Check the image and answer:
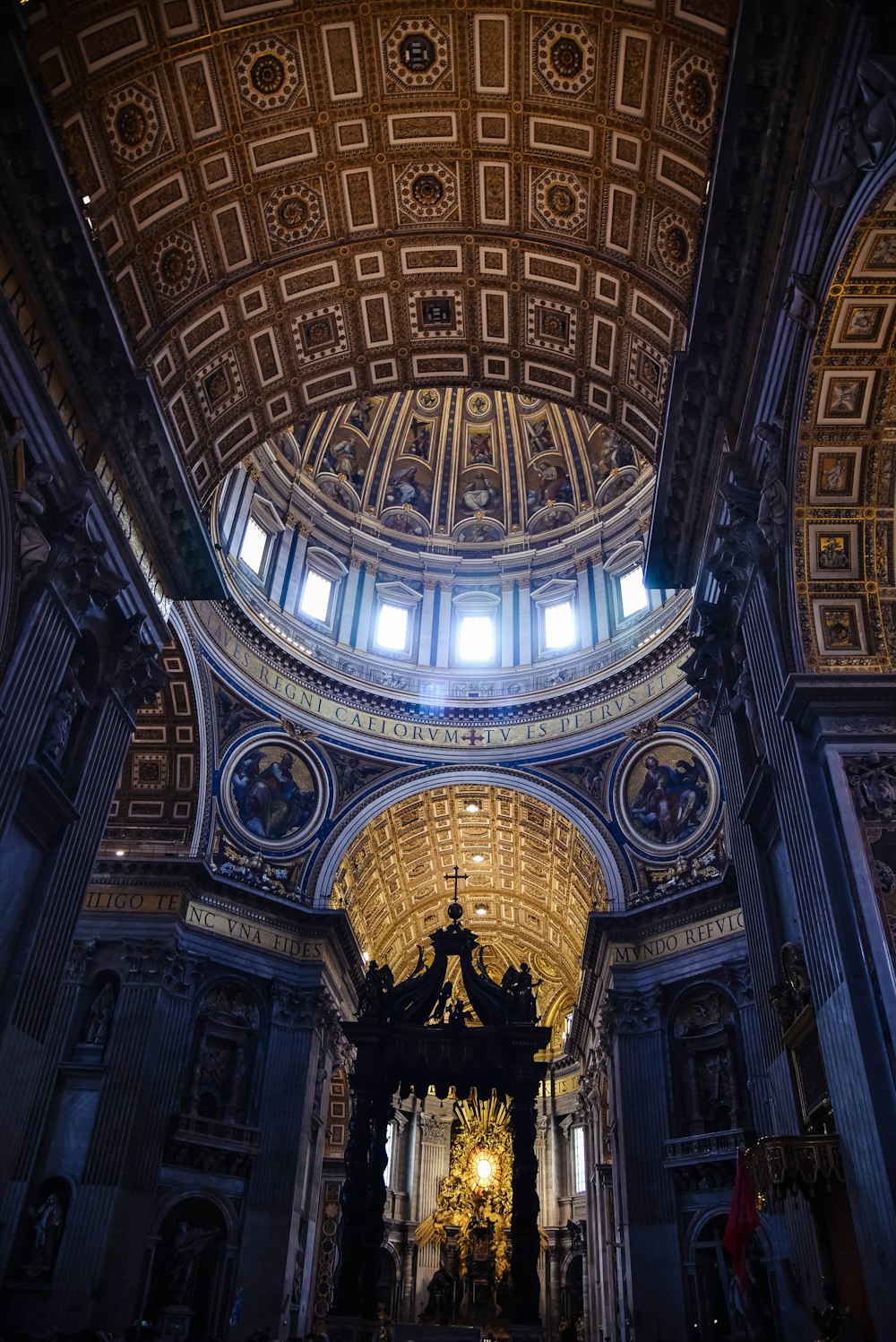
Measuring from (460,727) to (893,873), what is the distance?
64.1 ft

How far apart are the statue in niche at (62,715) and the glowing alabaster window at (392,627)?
55.9 feet

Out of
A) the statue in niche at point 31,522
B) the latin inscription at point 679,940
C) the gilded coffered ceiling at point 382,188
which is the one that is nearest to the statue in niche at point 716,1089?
the latin inscription at point 679,940

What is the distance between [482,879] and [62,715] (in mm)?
23537

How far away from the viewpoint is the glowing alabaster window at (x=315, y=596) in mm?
28656

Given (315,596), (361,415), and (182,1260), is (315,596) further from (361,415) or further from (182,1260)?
(182,1260)

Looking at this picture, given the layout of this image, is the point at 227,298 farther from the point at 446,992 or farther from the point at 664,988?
the point at 664,988

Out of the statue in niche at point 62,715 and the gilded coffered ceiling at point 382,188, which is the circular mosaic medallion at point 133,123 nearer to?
the gilded coffered ceiling at point 382,188

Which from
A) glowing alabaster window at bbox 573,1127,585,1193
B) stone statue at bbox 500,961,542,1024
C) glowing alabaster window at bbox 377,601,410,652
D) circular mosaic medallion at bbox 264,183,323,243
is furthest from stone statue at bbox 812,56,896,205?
glowing alabaster window at bbox 573,1127,585,1193

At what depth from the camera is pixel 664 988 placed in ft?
76.7

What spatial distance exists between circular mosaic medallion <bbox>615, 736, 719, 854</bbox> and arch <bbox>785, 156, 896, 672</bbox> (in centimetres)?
1348

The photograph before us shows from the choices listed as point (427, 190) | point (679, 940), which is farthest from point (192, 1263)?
point (427, 190)

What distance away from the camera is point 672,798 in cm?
2536

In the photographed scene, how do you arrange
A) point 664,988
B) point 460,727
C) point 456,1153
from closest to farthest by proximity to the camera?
point 664,988 < point 460,727 < point 456,1153

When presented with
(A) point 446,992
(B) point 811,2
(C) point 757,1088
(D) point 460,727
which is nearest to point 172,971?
(A) point 446,992
